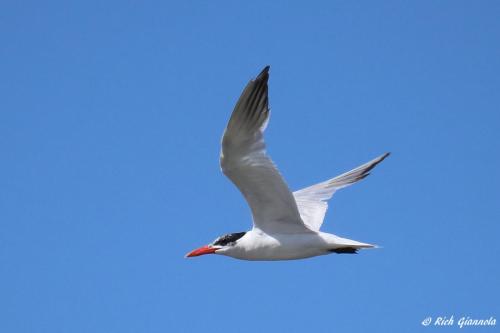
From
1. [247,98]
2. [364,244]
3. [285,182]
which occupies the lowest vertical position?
[364,244]

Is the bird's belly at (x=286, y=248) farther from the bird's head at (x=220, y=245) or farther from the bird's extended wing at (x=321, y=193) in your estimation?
the bird's extended wing at (x=321, y=193)

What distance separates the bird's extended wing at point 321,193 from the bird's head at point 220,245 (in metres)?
1.42

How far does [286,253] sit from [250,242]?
514mm

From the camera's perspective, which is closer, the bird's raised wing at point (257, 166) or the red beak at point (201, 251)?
the bird's raised wing at point (257, 166)

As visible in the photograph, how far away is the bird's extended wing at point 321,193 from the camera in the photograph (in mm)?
12137

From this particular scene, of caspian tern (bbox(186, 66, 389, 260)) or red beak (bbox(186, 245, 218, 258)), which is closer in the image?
caspian tern (bbox(186, 66, 389, 260))

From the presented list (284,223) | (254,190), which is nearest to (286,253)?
(284,223)

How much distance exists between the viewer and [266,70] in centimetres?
921

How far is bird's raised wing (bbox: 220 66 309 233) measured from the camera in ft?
30.3

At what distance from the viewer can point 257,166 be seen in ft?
32.0

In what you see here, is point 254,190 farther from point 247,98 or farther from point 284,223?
point 247,98

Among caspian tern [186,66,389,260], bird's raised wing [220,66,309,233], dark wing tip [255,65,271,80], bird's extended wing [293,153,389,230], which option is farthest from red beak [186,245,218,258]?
dark wing tip [255,65,271,80]

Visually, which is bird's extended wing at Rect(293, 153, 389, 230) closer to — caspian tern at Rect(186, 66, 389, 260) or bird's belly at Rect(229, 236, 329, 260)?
caspian tern at Rect(186, 66, 389, 260)

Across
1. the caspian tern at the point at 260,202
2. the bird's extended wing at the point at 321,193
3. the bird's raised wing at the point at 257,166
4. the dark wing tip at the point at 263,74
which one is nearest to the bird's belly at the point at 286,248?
the caspian tern at the point at 260,202
